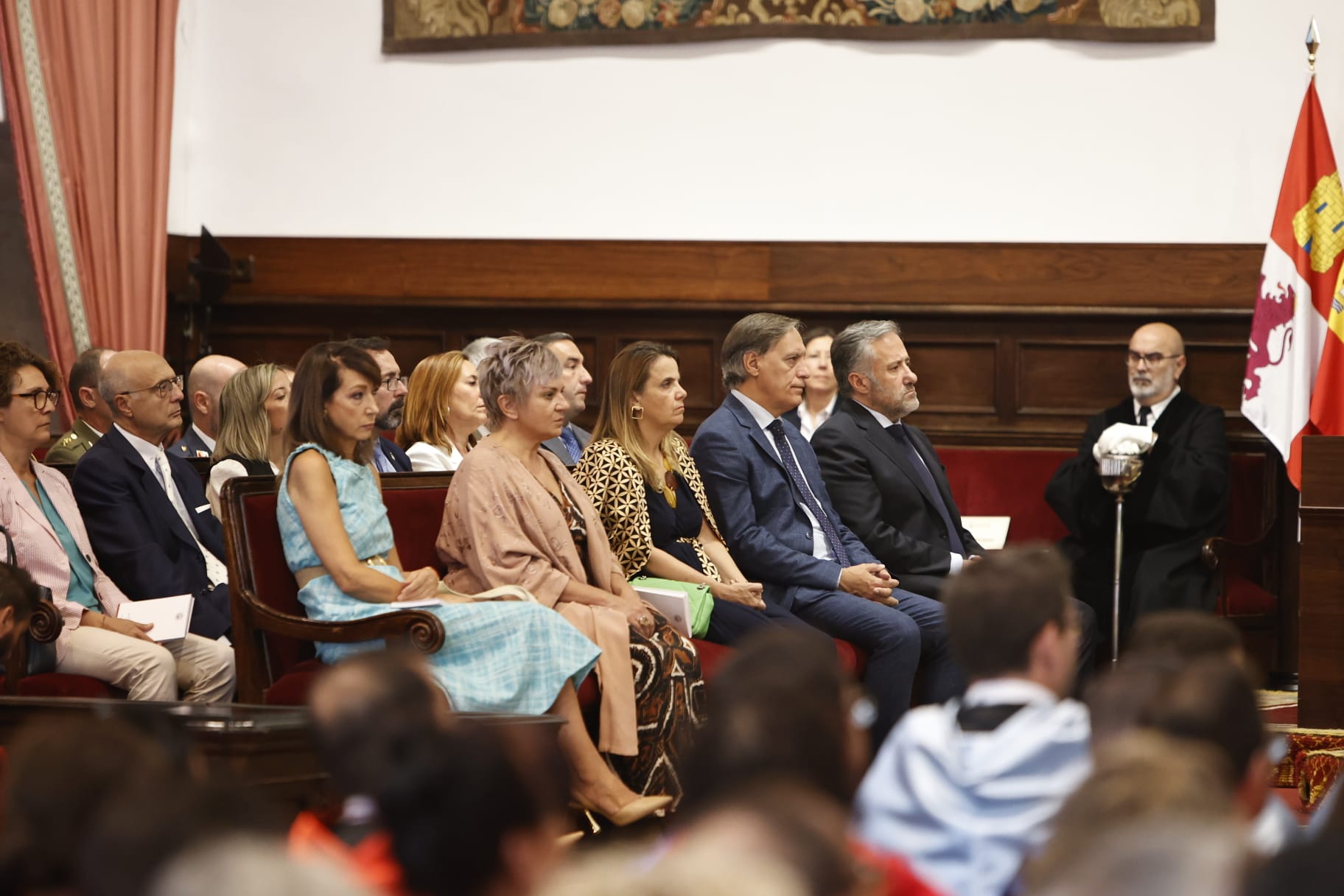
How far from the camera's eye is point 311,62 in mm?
7254

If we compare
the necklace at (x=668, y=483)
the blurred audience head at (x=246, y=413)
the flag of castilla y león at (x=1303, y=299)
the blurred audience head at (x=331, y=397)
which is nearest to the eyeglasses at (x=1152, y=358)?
the flag of castilla y león at (x=1303, y=299)

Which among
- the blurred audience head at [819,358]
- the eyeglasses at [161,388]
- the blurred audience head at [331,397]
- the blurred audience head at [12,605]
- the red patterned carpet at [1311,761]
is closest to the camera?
the blurred audience head at [12,605]

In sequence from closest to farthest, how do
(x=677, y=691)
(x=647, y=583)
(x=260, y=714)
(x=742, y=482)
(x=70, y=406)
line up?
1. (x=260, y=714)
2. (x=677, y=691)
3. (x=647, y=583)
4. (x=742, y=482)
5. (x=70, y=406)

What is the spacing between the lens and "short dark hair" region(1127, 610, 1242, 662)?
7.29ft

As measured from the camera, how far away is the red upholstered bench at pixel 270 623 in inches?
146

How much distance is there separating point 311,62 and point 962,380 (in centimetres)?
333

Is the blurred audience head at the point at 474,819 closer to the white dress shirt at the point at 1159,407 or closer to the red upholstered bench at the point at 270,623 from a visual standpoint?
the red upholstered bench at the point at 270,623

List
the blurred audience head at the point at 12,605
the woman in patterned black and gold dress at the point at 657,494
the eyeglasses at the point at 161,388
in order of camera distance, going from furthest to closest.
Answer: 1. the woman in patterned black and gold dress at the point at 657,494
2. the eyeglasses at the point at 161,388
3. the blurred audience head at the point at 12,605

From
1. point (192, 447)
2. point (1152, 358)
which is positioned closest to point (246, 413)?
point (192, 447)

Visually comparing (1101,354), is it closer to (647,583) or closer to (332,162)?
(647,583)

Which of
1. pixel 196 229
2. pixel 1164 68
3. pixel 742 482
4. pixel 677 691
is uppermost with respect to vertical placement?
pixel 1164 68

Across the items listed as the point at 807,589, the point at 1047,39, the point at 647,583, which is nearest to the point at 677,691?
the point at 647,583

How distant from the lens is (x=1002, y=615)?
219 cm

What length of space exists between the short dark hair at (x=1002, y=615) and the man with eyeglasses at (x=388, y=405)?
3.09 metres
